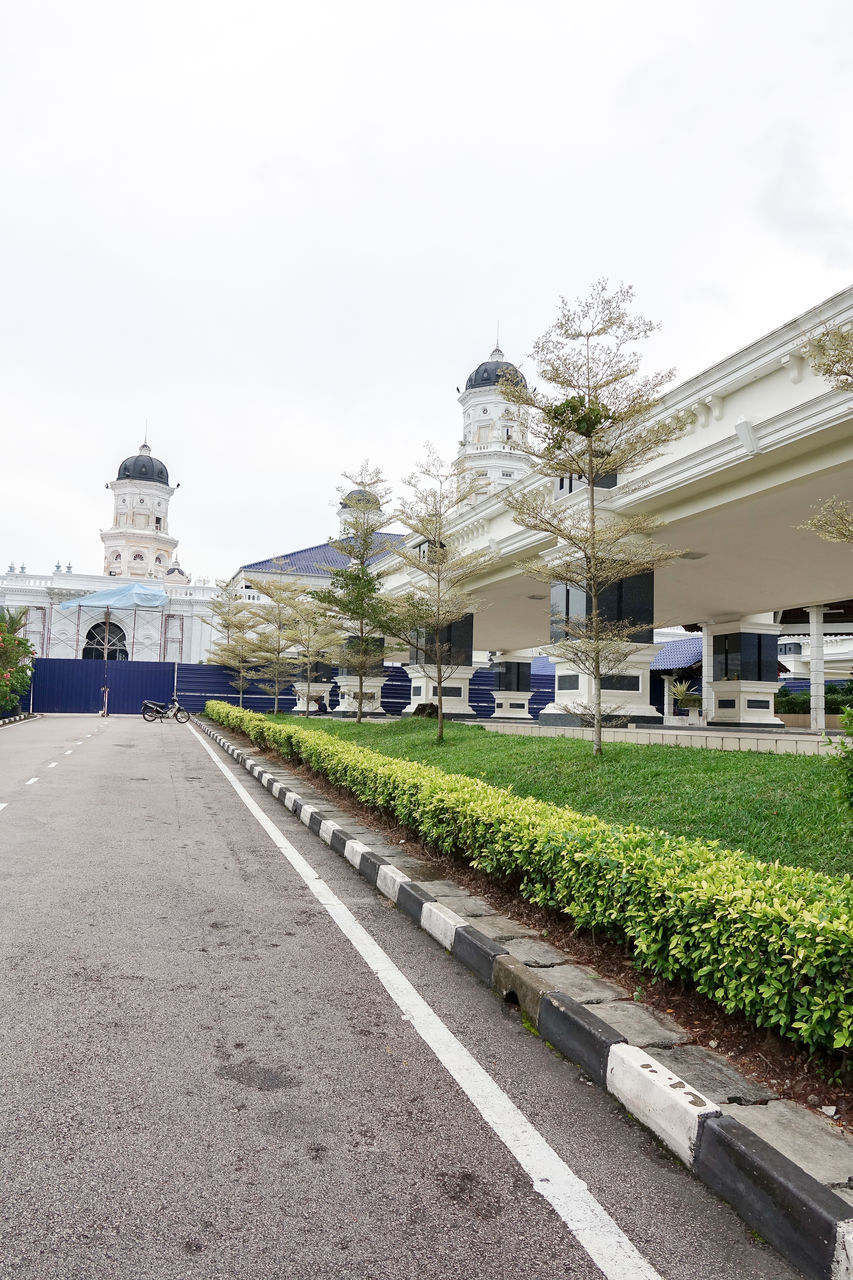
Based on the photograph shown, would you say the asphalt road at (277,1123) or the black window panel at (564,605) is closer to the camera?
the asphalt road at (277,1123)

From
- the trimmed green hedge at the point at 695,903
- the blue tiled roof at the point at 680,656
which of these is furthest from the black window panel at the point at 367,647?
the blue tiled roof at the point at 680,656

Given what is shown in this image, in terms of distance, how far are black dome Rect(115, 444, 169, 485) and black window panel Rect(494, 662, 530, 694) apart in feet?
220

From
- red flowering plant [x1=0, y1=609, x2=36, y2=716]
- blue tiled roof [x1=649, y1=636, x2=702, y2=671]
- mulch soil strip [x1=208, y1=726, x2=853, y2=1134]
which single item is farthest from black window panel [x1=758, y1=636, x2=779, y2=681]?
red flowering plant [x1=0, y1=609, x2=36, y2=716]

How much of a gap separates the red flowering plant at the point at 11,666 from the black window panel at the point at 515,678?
1630 centimetres

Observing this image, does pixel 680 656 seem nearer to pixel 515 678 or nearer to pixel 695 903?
pixel 515 678

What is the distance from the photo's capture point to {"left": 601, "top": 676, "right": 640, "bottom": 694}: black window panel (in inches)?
504

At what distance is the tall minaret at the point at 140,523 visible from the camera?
83.6 meters

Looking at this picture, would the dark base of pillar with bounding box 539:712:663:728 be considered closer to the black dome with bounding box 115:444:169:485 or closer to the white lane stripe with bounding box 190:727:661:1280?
the white lane stripe with bounding box 190:727:661:1280

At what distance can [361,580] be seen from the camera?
55.2 feet

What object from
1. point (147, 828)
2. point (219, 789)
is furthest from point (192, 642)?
point (147, 828)

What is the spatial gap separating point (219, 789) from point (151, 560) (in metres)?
75.8

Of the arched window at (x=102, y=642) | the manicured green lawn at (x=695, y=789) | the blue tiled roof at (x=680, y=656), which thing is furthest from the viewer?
the arched window at (x=102, y=642)

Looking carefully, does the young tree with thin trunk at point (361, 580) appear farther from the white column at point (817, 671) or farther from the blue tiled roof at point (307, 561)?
the blue tiled roof at point (307, 561)

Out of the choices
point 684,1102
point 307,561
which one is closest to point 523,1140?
point 684,1102
